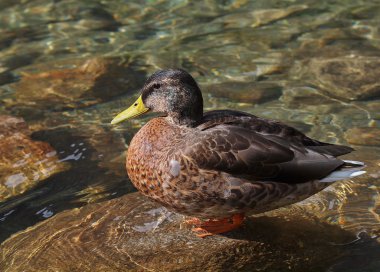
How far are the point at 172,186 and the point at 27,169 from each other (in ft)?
6.95

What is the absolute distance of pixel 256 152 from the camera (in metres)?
4.69

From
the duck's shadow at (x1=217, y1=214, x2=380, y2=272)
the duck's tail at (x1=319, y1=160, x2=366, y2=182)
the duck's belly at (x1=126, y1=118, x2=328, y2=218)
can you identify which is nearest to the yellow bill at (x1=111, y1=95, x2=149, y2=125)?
the duck's belly at (x1=126, y1=118, x2=328, y2=218)

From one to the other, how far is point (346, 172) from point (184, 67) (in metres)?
3.93

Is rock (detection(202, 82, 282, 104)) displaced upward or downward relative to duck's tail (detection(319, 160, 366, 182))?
downward

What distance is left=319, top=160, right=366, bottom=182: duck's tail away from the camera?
15.7 feet

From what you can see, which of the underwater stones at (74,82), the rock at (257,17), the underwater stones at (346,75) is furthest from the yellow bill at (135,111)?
the rock at (257,17)

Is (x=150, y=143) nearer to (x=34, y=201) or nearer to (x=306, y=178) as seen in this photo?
(x=306, y=178)

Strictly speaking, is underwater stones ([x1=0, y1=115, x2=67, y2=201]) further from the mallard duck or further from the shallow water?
the mallard duck

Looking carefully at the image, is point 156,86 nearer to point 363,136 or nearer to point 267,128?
point 267,128

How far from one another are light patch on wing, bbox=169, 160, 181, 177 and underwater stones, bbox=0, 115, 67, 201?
1917 mm

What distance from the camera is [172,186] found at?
4.66 meters

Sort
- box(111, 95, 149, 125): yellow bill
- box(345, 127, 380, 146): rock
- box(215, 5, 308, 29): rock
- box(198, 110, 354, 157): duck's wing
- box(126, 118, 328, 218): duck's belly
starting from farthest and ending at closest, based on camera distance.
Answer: box(215, 5, 308, 29): rock → box(345, 127, 380, 146): rock → box(111, 95, 149, 125): yellow bill → box(198, 110, 354, 157): duck's wing → box(126, 118, 328, 218): duck's belly

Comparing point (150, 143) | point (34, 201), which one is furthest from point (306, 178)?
point (34, 201)

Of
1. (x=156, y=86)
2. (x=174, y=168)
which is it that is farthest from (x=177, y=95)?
(x=174, y=168)
